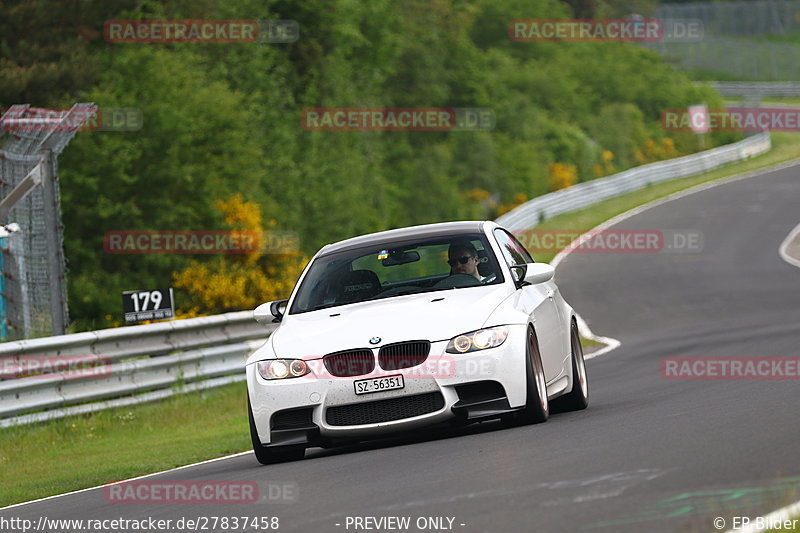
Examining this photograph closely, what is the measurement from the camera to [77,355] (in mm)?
16297

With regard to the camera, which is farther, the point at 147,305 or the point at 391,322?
the point at 147,305

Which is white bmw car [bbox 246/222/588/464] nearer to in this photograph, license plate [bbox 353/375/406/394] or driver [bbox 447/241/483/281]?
license plate [bbox 353/375/406/394]

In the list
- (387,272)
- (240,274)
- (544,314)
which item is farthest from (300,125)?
(544,314)

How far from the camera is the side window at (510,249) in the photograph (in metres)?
11.7

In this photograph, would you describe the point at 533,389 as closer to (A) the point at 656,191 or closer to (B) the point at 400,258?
(B) the point at 400,258

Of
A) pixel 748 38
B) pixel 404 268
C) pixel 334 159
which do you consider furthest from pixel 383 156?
pixel 748 38

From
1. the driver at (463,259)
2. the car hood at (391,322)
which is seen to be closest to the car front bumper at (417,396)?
the car hood at (391,322)

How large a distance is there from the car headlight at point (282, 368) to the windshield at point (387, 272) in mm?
959

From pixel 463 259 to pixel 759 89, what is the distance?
3868 inches

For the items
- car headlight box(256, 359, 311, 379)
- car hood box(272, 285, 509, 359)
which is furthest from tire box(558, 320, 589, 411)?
car headlight box(256, 359, 311, 379)

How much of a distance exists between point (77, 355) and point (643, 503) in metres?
10.8

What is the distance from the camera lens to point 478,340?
10.0 m

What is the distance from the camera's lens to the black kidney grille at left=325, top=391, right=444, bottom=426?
9.97 meters

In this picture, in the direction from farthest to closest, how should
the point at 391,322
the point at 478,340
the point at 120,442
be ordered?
the point at 120,442 → the point at 391,322 → the point at 478,340
